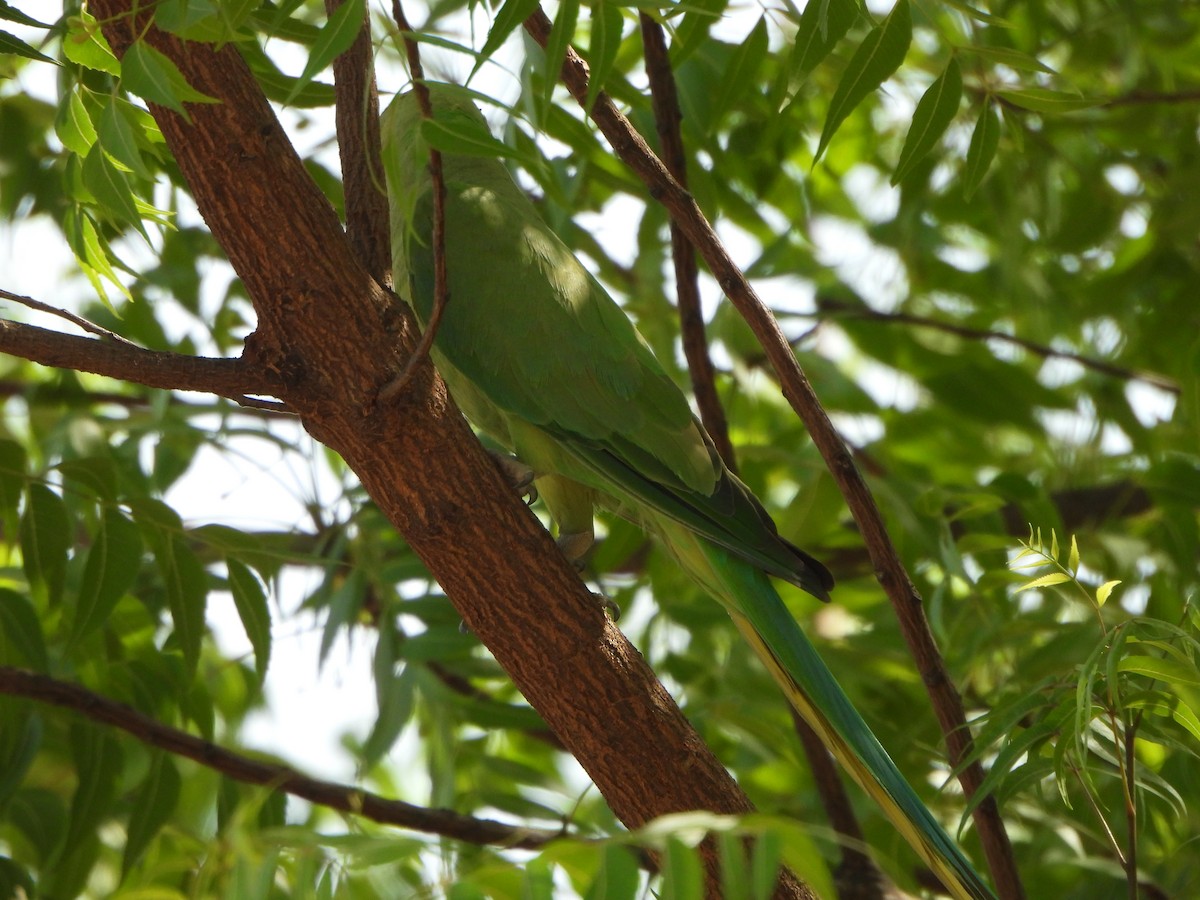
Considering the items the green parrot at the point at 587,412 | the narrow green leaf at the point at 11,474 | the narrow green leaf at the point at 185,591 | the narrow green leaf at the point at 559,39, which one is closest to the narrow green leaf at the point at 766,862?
the narrow green leaf at the point at 559,39

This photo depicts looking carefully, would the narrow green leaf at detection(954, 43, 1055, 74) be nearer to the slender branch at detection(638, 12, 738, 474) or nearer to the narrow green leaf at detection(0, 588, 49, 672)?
the slender branch at detection(638, 12, 738, 474)

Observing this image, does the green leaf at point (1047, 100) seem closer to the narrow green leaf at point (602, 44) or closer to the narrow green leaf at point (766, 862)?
the narrow green leaf at point (602, 44)

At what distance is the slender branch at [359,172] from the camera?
2023 millimetres

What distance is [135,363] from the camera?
1.56 m

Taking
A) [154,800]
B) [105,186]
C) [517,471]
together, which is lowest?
[154,800]

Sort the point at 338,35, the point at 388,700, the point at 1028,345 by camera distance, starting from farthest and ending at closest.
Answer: the point at 1028,345 → the point at 388,700 → the point at 338,35

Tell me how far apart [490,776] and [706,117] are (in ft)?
5.03

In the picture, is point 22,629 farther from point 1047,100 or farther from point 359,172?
point 1047,100

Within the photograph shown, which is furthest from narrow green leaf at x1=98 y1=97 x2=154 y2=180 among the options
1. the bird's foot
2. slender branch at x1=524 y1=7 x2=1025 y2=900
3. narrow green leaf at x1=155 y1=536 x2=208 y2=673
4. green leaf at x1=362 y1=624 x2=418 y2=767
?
green leaf at x1=362 y1=624 x2=418 y2=767

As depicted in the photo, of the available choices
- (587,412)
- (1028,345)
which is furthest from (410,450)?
(1028,345)

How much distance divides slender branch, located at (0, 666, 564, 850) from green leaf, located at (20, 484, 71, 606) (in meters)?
A: 0.18

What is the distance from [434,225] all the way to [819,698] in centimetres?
95

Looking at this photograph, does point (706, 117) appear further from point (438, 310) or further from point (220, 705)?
point (220, 705)

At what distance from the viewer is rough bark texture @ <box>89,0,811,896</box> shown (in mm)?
1687
